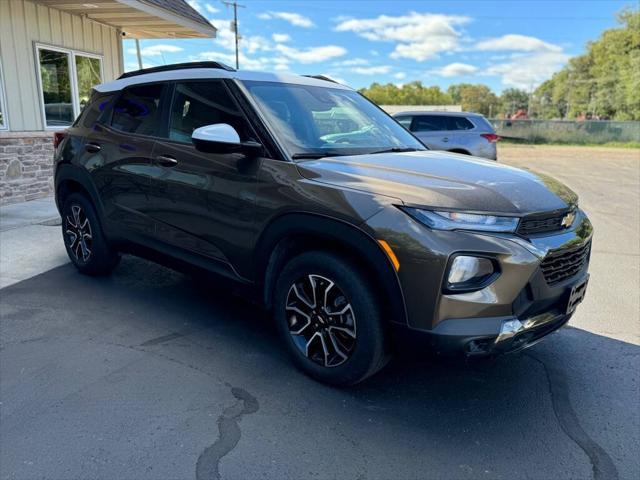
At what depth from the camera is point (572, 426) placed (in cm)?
274

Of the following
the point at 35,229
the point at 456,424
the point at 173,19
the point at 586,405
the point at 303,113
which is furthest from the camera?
the point at 173,19

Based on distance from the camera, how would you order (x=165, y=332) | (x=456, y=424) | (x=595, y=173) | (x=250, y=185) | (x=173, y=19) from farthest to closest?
1. (x=595, y=173)
2. (x=173, y=19)
3. (x=165, y=332)
4. (x=250, y=185)
5. (x=456, y=424)

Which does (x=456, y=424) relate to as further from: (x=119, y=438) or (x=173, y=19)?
(x=173, y=19)

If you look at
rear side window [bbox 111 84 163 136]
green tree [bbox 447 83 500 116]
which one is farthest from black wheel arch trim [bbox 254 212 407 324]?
green tree [bbox 447 83 500 116]

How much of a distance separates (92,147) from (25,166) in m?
5.55

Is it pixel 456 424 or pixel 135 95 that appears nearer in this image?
pixel 456 424

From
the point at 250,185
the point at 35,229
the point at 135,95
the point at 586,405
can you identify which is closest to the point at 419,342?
the point at 586,405

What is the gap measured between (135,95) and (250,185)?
1.81 meters

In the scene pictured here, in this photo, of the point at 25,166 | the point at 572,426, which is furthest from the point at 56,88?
the point at 572,426

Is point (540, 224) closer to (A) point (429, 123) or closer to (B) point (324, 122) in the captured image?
(B) point (324, 122)

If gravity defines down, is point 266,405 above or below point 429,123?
below

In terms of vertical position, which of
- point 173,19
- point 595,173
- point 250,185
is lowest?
point 595,173

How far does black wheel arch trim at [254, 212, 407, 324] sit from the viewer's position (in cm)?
258

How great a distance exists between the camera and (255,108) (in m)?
3.28
